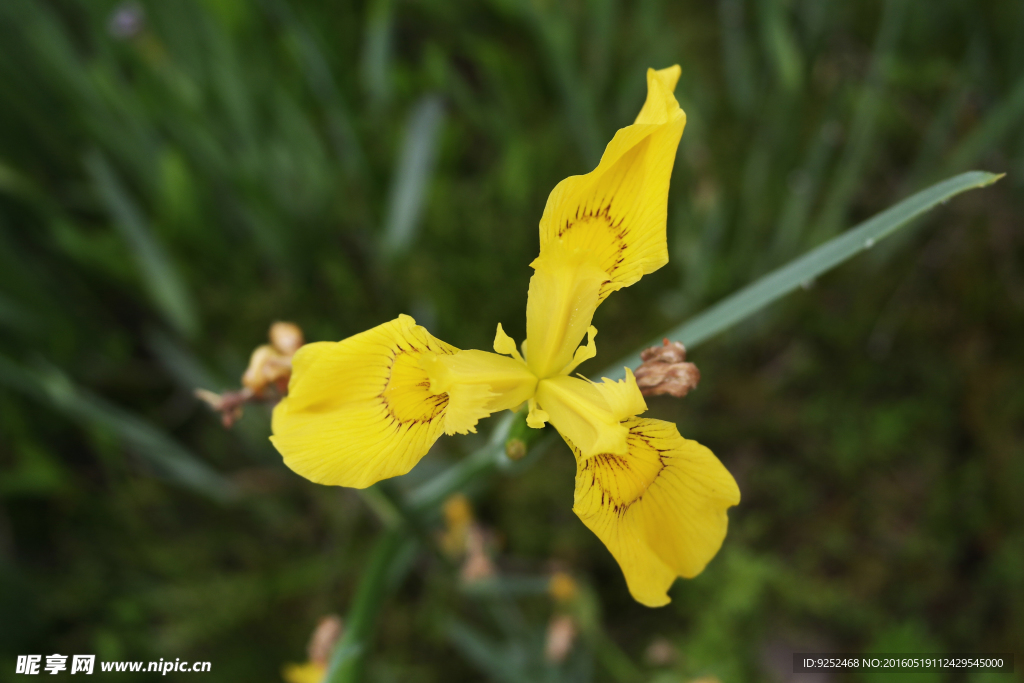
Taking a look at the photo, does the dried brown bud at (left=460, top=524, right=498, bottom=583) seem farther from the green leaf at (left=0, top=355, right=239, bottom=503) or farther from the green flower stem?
the green leaf at (left=0, top=355, right=239, bottom=503)

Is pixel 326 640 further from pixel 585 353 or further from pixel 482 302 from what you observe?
pixel 482 302

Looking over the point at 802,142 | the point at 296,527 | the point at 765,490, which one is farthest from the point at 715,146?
the point at 296,527

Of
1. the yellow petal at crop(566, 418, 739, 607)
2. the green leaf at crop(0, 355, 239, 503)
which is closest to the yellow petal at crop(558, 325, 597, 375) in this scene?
the yellow petal at crop(566, 418, 739, 607)

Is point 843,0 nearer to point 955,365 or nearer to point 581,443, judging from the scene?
point 955,365

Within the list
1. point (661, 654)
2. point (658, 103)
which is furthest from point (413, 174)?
point (661, 654)

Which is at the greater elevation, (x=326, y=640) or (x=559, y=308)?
(x=559, y=308)
